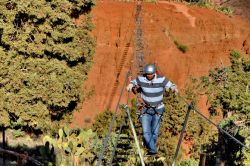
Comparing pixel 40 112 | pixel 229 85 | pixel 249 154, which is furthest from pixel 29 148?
pixel 229 85

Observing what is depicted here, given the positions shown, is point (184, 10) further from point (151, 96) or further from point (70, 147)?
point (151, 96)

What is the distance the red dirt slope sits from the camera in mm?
25842

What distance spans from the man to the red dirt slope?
15.1m

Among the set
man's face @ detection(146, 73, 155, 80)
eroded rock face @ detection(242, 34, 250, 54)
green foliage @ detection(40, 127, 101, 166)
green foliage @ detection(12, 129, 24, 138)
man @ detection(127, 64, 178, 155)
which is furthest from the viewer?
eroded rock face @ detection(242, 34, 250, 54)

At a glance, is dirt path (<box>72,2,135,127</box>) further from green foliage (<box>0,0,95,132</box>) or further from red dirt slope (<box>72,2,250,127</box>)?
green foliage (<box>0,0,95,132</box>)

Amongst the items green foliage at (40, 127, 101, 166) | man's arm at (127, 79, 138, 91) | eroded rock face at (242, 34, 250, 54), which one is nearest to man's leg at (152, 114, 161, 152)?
man's arm at (127, 79, 138, 91)

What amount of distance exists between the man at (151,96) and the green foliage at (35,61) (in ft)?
35.7

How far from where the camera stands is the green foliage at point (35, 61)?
19.3 m

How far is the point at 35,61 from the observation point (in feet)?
64.7

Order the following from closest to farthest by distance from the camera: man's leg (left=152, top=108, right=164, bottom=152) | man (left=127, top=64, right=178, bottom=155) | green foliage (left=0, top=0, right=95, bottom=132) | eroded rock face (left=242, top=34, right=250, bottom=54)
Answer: man (left=127, top=64, right=178, bottom=155), man's leg (left=152, top=108, right=164, bottom=152), green foliage (left=0, top=0, right=95, bottom=132), eroded rock face (left=242, top=34, right=250, bottom=54)

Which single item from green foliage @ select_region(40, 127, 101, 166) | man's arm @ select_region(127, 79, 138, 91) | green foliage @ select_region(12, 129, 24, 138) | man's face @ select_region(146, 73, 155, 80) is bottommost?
green foliage @ select_region(12, 129, 24, 138)

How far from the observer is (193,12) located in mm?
28656

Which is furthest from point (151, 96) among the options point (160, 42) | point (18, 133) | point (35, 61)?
point (160, 42)

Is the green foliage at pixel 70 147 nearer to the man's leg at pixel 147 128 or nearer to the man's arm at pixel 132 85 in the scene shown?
the man's leg at pixel 147 128
